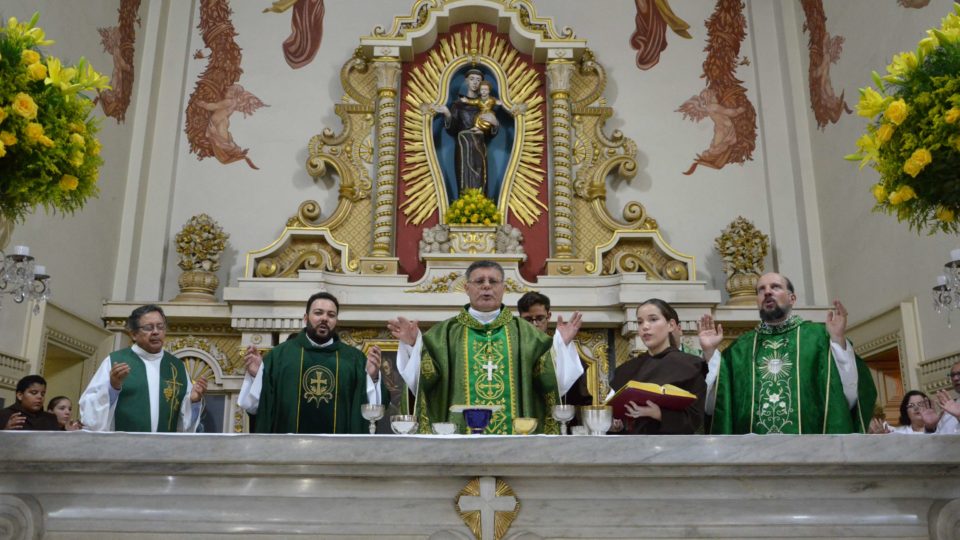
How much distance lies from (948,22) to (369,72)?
6663 millimetres

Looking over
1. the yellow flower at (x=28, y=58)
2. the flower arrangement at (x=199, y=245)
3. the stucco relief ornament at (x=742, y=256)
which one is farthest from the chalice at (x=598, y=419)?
the flower arrangement at (x=199, y=245)

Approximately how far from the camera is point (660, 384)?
3.95 meters

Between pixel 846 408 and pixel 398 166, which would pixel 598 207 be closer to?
pixel 398 166

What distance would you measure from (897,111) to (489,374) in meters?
2.23

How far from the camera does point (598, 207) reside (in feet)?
29.0

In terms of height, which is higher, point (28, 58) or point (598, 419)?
point (28, 58)

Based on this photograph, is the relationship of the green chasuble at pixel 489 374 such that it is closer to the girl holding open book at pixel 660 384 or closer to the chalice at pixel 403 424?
the girl holding open book at pixel 660 384

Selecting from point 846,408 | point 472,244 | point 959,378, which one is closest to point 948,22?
point 846,408

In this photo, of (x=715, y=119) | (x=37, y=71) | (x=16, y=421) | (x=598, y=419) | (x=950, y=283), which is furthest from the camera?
(x=715, y=119)

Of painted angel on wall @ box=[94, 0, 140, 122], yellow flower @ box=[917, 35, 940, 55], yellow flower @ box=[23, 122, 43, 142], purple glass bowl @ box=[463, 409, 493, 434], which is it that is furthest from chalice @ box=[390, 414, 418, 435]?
painted angel on wall @ box=[94, 0, 140, 122]

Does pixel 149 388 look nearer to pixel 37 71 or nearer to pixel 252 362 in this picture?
pixel 252 362

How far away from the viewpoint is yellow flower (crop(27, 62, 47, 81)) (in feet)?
10.4

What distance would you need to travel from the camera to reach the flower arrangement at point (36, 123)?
3119 mm

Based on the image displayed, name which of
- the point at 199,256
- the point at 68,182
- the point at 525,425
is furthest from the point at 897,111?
the point at 199,256
